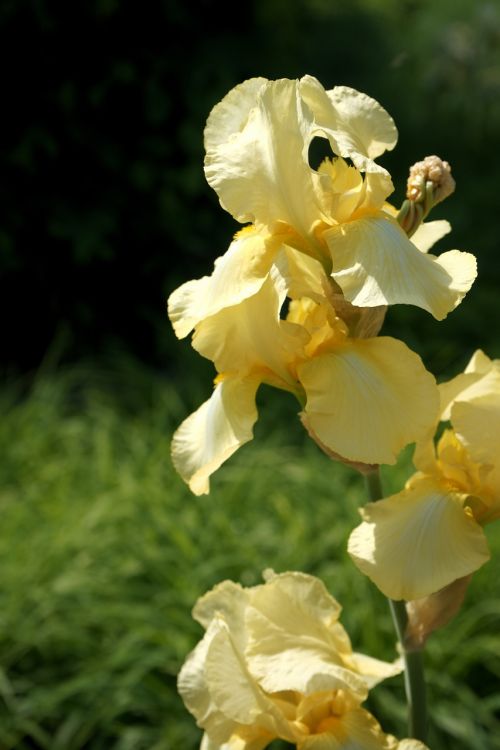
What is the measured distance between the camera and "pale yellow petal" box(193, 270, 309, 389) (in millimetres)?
927

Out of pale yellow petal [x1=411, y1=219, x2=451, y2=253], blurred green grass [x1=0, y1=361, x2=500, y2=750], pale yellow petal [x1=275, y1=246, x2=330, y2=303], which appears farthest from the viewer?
blurred green grass [x1=0, y1=361, x2=500, y2=750]

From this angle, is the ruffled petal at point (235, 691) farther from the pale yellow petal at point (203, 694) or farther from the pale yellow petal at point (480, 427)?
the pale yellow petal at point (480, 427)

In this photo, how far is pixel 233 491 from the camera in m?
2.94

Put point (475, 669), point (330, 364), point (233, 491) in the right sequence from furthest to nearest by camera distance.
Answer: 1. point (233, 491)
2. point (475, 669)
3. point (330, 364)

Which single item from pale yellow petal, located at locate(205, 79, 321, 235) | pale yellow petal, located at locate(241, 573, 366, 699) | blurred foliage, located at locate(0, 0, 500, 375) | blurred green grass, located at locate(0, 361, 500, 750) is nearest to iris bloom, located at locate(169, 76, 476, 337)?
pale yellow petal, located at locate(205, 79, 321, 235)

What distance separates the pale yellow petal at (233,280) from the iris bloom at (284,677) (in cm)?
28

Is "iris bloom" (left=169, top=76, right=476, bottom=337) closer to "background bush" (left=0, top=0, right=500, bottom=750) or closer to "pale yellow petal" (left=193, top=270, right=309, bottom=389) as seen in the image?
"pale yellow petal" (left=193, top=270, right=309, bottom=389)

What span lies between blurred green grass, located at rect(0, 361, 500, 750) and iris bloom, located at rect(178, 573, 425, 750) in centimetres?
125

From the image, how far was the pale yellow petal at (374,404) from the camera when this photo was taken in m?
0.88

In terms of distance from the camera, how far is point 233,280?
917 millimetres

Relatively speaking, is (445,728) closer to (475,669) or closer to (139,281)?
(475,669)

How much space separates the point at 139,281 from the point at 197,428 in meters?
3.73

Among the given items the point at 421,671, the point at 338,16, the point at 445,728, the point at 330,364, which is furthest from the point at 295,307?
the point at 338,16

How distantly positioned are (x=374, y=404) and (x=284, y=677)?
28cm
